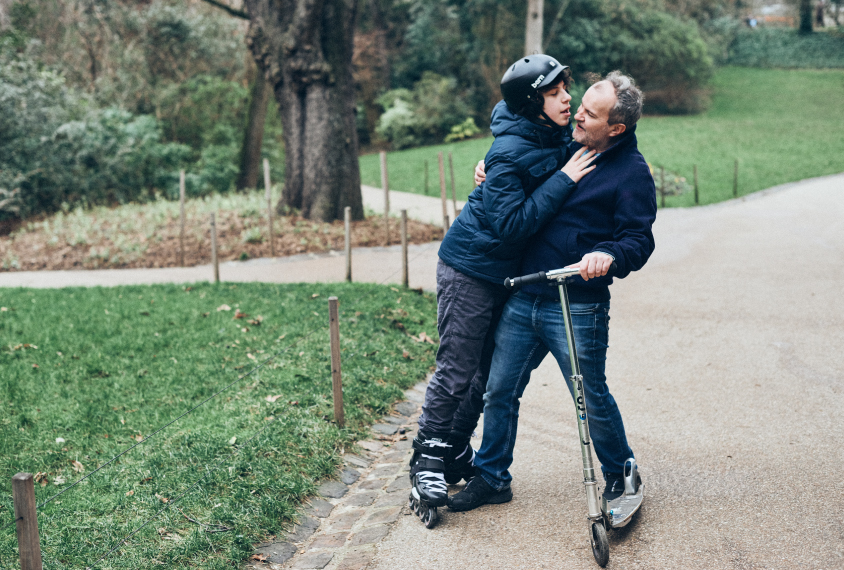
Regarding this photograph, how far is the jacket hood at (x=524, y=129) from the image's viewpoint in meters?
3.39

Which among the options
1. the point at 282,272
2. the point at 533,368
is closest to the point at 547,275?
the point at 533,368

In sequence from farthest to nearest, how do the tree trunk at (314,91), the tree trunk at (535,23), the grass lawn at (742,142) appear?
1. the grass lawn at (742,142)
2. the tree trunk at (535,23)
3. the tree trunk at (314,91)

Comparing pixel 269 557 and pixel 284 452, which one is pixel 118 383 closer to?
pixel 284 452

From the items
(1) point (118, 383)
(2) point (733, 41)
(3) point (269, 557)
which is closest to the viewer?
(3) point (269, 557)

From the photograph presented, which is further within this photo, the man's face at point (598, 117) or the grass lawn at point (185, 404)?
the grass lawn at point (185, 404)

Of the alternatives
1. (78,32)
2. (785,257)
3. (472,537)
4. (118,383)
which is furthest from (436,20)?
(472,537)

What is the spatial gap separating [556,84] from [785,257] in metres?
8.37

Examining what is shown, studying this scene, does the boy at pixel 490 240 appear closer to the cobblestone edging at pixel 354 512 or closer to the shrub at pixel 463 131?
the cobblestone edging at pixel 354 512

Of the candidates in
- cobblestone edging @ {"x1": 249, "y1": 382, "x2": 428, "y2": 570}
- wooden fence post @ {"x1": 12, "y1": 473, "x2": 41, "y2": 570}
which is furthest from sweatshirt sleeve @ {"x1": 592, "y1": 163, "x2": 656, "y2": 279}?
wooden fence post @ {"x1": 12, "y1": 473, "x2": 41, "y2": 570}

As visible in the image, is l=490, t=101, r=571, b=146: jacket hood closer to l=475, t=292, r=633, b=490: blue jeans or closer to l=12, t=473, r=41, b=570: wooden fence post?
l=475, t=292, r=633, b=490: blue jeans

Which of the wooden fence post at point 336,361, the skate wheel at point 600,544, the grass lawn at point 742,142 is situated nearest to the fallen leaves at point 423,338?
the wooden fence post at point 336,361

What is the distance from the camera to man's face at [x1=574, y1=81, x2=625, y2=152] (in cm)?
325

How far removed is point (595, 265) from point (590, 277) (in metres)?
0.06

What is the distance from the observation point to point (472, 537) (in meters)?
3.65
